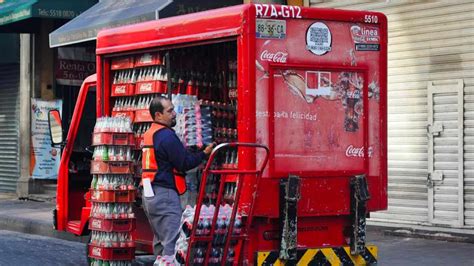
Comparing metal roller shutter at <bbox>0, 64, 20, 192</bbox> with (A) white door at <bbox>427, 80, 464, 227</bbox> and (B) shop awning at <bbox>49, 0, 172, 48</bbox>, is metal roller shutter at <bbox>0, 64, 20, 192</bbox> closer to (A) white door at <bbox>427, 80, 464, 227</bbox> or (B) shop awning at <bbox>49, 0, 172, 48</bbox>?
(B) shop awning at <bbox>49, 0, 172, 48</bbox>

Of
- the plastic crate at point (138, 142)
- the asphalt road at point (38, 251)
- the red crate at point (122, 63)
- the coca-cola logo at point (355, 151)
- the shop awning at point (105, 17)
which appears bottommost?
the asphalt road at point (38, 251)

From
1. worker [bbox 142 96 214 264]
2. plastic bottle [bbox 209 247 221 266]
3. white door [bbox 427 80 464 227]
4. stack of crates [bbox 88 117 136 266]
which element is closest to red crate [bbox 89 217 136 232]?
stack of crates [bbox 88 117 136 266]

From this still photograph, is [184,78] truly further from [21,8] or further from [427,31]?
[21,8]

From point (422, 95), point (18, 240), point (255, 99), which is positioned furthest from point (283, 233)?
point (18, 240)

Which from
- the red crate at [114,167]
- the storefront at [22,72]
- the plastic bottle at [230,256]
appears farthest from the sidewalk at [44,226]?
the plastic bottle at [230,256]

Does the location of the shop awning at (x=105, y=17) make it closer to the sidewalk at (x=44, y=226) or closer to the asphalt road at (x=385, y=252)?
the sidewalk at (x=44, y=226)

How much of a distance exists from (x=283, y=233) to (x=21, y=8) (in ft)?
40.5

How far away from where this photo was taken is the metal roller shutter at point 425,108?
12.1m

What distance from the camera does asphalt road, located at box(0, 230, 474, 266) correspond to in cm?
1077

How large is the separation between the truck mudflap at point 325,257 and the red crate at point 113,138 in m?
2.21

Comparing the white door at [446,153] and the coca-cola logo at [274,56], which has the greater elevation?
the coca-cola logo at [274,56]

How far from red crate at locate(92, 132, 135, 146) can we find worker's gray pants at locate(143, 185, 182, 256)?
1.15 metres

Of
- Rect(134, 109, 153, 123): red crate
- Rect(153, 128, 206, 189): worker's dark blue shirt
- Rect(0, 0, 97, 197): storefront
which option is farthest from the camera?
Rect(0, 0, 97, 197): storefront

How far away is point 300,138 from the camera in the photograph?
8.24m
